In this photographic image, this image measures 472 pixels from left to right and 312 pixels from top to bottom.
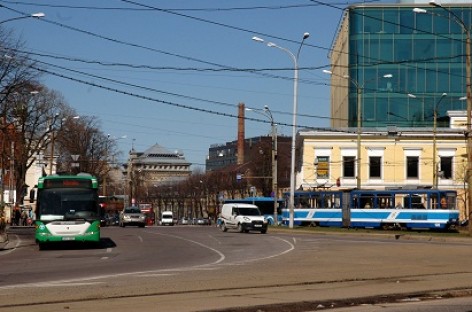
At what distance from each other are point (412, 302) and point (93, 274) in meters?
9.53

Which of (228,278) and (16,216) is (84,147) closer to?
(16,216)

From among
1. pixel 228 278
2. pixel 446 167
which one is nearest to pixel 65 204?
pixel 228 278

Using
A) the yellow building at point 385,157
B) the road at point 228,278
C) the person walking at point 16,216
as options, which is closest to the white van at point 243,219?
the road at point 228,278

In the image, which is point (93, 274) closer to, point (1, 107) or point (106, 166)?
point (1, 107)

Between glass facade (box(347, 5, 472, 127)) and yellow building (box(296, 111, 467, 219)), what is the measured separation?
3333mm

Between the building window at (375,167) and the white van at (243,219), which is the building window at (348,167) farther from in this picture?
the white van at (243,219)

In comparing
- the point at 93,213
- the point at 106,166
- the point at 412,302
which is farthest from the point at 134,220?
the point at 412,302

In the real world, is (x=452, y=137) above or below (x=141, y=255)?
above

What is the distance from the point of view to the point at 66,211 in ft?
115

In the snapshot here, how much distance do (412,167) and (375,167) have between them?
345 cm

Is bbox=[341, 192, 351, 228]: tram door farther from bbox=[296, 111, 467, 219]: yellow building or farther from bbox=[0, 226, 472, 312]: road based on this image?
bbox=[0, 226, 472, 312]: road

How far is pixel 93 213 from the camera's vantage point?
3553cm

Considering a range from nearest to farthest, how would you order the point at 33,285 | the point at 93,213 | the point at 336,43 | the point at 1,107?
the point at 33,285, the point at 93,213, the point at 1,107, the point at 336,43

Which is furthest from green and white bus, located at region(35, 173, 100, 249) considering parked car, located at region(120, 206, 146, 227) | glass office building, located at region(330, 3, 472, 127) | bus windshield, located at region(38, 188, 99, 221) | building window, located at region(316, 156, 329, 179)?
glass office building, located at region(330, 3, 472, 127)
